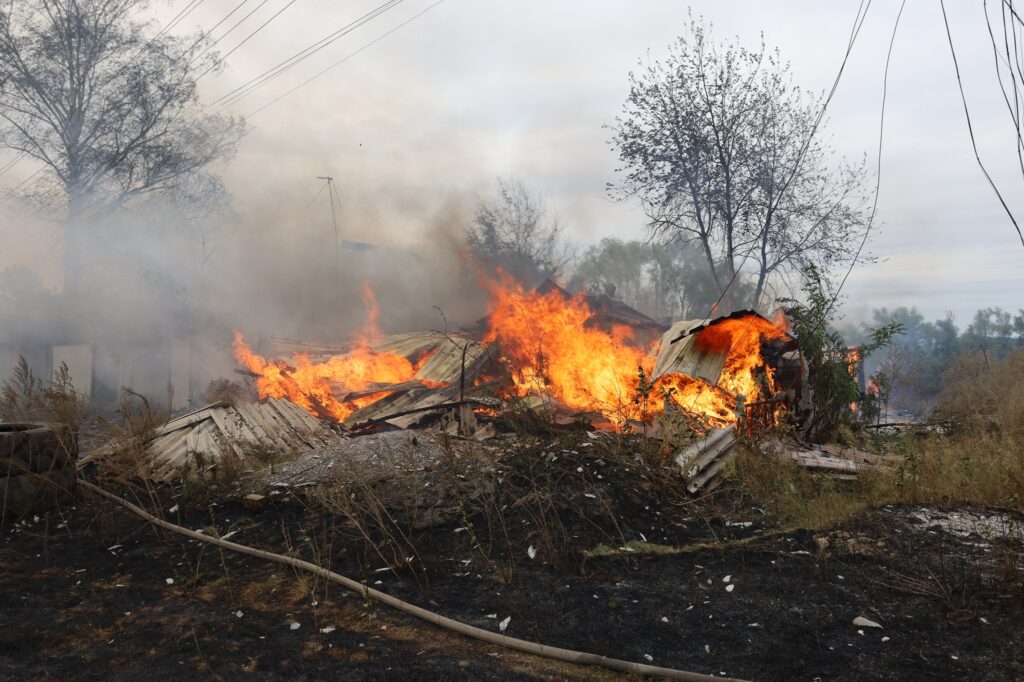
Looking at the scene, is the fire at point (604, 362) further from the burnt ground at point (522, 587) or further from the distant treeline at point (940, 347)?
the distant treeline at point (940, 347)

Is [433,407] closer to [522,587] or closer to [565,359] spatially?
[565,359]

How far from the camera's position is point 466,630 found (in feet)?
14.9

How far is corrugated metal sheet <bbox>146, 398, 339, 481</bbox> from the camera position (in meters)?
9.05

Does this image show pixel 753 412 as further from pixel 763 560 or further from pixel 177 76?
pixel 177 76

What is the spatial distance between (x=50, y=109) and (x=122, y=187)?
2.88 meters

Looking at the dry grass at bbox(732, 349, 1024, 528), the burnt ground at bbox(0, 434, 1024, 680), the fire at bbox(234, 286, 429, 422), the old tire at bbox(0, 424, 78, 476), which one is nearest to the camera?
the burnt ground at bbox(0, 434, 1024, 680)

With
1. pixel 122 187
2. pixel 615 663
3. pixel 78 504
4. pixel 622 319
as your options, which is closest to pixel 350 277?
pixel 122 187

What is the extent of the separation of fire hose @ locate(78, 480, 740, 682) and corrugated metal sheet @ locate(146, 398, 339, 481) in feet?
8.02

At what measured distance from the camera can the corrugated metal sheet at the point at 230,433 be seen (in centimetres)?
905

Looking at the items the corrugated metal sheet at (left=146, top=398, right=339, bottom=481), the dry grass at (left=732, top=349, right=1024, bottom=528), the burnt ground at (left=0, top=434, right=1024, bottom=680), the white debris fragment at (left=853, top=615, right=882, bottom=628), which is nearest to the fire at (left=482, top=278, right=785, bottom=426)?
the dry grass at (left=732, top=349, right=1024, bottom=528)

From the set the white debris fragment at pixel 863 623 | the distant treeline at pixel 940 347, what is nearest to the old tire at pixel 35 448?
the white debris fragment at pixel 863 623

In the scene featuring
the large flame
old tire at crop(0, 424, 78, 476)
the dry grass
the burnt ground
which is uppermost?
the large flame

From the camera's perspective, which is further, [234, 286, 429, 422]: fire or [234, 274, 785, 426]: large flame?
[234, 286, 429, 422]: fire

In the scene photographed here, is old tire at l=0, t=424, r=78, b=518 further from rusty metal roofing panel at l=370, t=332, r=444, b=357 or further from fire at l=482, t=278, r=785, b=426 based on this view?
rusty metal roofing panel at l=370, t=332, r=444, b=357
